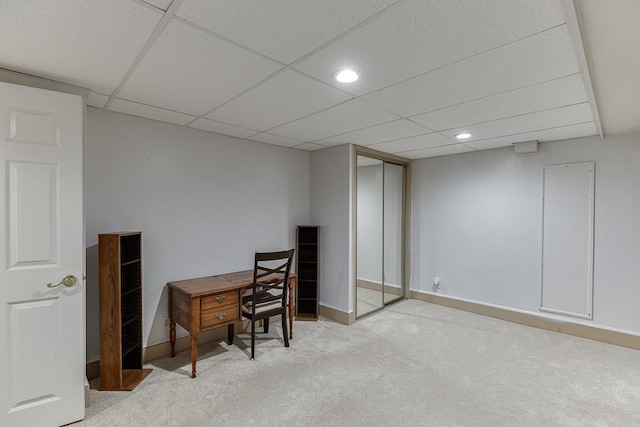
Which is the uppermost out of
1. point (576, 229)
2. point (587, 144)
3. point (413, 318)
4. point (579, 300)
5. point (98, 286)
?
point (587, 144)

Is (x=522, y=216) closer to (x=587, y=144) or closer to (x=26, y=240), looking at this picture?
(x=587, y=144)

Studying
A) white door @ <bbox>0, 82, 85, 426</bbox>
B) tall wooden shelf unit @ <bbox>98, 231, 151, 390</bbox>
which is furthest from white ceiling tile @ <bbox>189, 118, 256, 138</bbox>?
tall wooden shelf unit @ <bbox>98, 231, 151, 390</bbox>

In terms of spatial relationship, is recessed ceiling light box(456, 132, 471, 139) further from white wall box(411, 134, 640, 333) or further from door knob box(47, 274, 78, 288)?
door knob box(47, 274, 78, 288)

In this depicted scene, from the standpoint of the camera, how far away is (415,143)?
3.84 metres

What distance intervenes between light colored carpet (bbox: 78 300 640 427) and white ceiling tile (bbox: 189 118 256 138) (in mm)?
2313

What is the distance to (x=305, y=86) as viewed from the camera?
2137 mm

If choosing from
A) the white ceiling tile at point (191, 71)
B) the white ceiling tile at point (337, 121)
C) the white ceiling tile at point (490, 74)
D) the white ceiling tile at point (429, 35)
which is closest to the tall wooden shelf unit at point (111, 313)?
the white ceiling tile at point (191, 71)

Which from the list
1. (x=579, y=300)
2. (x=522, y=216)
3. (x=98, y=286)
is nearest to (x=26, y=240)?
(x=98, y=286)

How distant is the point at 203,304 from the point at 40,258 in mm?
1185

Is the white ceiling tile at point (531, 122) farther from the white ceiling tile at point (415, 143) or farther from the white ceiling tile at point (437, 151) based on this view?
the white ceiling tile at point (437, 151)

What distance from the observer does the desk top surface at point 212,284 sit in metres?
2.75

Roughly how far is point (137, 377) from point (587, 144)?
5.16 meters

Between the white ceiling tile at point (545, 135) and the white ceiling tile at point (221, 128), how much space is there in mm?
2728

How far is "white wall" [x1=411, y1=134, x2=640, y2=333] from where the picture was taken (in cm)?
326
